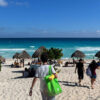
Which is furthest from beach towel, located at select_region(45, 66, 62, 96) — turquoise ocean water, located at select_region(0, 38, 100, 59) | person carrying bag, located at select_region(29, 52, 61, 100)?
turquoise ocean water, located at select_region(0, 38, 100, 59)

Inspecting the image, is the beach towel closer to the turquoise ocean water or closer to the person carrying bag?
the person carrying bag

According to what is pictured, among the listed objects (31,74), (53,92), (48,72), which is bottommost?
(31,74)

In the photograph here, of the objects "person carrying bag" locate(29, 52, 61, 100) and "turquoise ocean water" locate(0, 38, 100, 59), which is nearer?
"person carrying bag" locate(29, 52, 61, 100)

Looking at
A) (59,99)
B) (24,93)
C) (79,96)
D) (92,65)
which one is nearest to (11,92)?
(24,93)

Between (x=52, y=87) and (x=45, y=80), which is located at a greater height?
(x=45, y=80)

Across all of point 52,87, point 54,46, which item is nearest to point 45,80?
point 52,87

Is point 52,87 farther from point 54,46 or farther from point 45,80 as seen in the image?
point 54,46

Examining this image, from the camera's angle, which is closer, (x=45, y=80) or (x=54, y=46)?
(x=45, y=80)

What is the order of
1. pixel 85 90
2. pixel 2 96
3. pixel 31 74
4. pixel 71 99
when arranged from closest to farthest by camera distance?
pixel 71 99, pixel 2 96, pixel 85 90, pixel 31 74

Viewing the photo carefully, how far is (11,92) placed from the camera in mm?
6715

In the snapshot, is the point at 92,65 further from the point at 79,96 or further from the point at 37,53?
the point at 37,53

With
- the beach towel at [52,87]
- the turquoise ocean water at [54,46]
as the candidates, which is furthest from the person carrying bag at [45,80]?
the turquoise ocean water at [54,46]

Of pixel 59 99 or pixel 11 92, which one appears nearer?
pixel 59 99

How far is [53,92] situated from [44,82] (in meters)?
0.25
